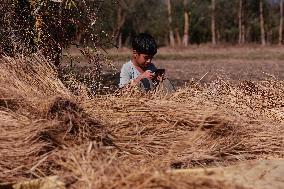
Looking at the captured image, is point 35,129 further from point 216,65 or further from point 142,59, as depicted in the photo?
point 216,65

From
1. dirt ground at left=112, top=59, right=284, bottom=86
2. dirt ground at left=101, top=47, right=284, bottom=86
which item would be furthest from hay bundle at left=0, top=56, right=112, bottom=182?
dirt ground at left=112, top=59, right=284, bottom=86

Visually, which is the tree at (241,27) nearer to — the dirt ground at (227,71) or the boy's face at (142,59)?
the dirt ground at (227,71)

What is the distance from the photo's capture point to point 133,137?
417 centimetres

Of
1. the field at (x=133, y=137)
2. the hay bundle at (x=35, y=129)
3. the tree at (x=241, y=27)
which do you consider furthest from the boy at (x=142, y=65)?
the tree at (x=241, y=27)

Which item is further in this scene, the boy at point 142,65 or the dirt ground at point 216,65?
the dirt ground at point 216,65

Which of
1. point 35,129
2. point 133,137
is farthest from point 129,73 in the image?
point 35,129

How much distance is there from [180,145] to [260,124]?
1.13m

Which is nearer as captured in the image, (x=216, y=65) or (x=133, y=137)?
(x=133, y=137)

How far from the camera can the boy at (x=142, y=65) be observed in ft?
18.6

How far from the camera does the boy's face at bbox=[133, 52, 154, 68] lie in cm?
615

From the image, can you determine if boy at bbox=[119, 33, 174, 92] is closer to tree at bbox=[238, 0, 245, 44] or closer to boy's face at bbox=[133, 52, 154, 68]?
boy's face at bbox=[133, 52, 154, 68]

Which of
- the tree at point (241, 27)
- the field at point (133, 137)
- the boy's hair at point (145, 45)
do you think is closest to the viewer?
the field at point (133, 137)

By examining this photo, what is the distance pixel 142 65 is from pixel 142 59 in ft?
0.36

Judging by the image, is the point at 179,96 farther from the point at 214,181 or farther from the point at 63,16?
the point at 63,16
